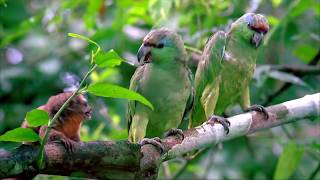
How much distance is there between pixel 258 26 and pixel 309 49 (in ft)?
2.97

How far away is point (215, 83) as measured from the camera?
96.4 inches

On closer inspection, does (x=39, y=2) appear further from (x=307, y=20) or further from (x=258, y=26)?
(x=258, y=26)

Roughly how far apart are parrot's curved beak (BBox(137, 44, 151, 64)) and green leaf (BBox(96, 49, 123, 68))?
640 millimetres

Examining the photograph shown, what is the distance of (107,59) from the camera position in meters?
1.63

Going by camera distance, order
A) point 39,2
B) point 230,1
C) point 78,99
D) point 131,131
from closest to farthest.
→ point 131,131
point 78,99
point 230,1
point 39,2

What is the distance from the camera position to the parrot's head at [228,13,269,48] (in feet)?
8.48

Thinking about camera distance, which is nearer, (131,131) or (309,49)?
(131,131)

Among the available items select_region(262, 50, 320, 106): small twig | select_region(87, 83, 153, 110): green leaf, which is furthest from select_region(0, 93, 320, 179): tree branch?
select_region(262, 50, 320, 106): small twig

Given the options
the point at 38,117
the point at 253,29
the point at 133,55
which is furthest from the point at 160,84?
the point at 133,55

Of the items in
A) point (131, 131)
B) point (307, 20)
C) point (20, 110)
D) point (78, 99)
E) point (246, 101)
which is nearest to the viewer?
point (131, 131)

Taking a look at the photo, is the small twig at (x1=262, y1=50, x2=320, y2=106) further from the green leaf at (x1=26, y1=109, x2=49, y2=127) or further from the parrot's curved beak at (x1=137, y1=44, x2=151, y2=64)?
the green leaf at (x1=26, y1=109, x2=49, y2=127)

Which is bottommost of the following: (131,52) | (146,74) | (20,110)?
(20,110)

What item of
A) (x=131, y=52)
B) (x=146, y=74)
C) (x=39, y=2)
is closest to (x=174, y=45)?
(x=146, y=74)

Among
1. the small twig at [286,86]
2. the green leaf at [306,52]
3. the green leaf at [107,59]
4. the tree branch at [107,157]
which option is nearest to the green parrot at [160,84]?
the tree branch at [107,157]
